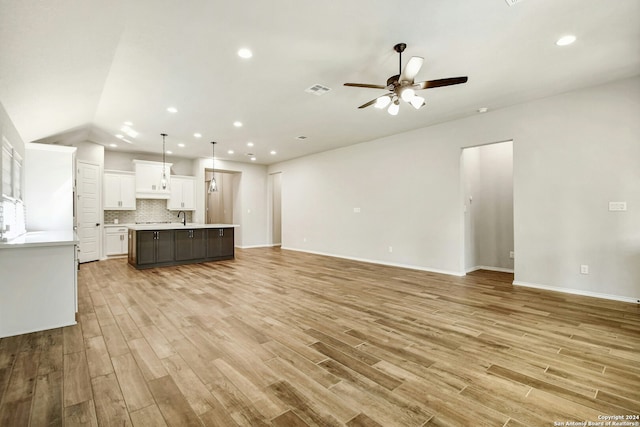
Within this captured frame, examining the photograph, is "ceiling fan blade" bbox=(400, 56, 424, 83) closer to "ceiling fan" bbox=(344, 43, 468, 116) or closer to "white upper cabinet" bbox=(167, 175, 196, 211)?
"ceiling fan" bbox=(344, 43, 468, 116)

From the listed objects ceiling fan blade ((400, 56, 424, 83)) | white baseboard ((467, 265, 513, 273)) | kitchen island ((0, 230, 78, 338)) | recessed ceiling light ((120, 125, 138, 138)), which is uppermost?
recessed ceiling light ((120, 125, 138, 138))

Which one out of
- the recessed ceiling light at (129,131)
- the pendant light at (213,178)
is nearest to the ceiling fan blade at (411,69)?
the pendant light at (213,178)

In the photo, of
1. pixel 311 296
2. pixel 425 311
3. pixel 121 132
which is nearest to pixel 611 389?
pixel 425 311

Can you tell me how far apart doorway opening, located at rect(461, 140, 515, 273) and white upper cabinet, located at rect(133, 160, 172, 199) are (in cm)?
793

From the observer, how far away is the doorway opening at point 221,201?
10625mm

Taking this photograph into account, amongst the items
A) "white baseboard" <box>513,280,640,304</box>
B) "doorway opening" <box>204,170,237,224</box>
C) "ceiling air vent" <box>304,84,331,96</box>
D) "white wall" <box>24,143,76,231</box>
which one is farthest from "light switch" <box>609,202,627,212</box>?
"doorway opening" <box>204,170,237,224</box>

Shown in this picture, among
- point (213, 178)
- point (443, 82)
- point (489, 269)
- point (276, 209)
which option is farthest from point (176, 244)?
point (489, 269)

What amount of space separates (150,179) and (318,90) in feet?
21.1

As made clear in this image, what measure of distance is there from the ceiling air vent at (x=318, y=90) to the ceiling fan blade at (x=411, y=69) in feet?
4.39

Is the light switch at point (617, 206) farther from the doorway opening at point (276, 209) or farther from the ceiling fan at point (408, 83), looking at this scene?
the doorway opening at point (276, 209)

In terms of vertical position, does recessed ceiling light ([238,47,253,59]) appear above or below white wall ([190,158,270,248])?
above

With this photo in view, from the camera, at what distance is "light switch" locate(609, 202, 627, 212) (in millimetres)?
3871

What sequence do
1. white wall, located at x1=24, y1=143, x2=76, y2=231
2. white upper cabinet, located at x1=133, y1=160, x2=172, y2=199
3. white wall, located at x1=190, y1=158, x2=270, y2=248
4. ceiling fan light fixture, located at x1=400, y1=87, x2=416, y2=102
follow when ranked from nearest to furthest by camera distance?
ceiling fan light fixture, located at x1=400, y1=87, x2=416, y2=102 < white wall, located at x1=24, y1=143, x2=76, y2=231 < white upper cabinet, located at x1=133, y1=160, x2=172, y2=199 < white wall, located at x1=190, y1=158, x2=270, y2=248

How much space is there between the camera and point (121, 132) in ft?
20.6
